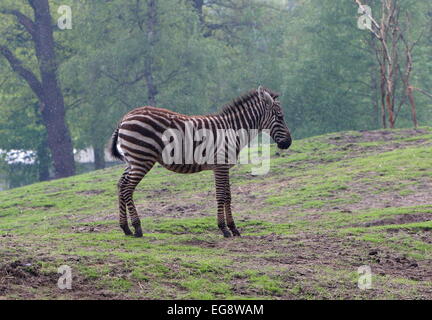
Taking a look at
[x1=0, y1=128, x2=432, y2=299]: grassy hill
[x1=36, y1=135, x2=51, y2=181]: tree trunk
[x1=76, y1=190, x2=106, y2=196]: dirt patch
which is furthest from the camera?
[x1=36, y1=135, x2=51, y2=181]: tree trunk

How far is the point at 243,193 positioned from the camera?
17.9 metres

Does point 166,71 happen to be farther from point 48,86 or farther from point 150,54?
point 48,86

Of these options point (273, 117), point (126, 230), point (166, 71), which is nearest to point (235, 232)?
point (126, 230)

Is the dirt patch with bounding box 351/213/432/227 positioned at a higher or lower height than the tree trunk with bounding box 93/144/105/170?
lower

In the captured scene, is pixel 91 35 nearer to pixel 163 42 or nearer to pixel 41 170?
pixel 163 42

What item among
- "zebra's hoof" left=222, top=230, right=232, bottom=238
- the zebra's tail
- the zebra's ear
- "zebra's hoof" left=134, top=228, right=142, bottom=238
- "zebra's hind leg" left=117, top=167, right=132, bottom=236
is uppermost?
the zebra's ear

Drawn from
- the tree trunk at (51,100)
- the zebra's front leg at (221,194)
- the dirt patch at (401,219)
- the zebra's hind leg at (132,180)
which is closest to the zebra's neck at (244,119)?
the zebra's front leg at (221,194)

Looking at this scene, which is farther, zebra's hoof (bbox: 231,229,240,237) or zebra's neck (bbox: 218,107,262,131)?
zebra's neck (bbox: 218,107,262,131)

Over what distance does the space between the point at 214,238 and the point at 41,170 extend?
2756 centimetres

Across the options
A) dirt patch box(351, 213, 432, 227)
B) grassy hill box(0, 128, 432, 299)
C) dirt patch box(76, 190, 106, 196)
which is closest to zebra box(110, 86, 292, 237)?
grassy hill box(0, 128, 432, 299)

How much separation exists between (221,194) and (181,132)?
1.29 m

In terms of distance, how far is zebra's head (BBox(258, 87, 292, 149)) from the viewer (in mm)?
12680

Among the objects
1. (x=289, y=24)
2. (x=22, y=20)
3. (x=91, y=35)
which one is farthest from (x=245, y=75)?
(x=22, y=20)

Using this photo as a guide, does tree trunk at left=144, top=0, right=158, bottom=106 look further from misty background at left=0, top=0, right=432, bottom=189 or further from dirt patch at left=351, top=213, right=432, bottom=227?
dirt patch at left=351, top=213, right=432, bottom=227
